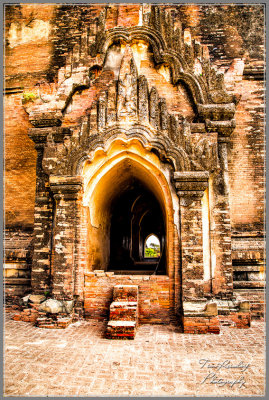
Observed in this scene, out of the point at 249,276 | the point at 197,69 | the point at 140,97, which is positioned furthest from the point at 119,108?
the point at 249,276

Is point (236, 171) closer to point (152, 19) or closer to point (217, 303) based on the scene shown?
point (217, 303)

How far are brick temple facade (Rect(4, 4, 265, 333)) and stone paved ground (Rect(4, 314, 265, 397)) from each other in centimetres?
63

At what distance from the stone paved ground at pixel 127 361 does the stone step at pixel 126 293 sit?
0.72 m

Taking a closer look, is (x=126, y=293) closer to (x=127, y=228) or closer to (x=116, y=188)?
(x=116, y=188)

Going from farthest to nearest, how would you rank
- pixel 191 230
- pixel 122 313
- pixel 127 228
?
pixel 127 228 < pixel 191 230 < pixel 122 313

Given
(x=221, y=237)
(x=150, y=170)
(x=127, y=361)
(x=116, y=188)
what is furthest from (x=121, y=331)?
(x=116, y=188)

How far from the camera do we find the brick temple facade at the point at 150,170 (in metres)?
6.65

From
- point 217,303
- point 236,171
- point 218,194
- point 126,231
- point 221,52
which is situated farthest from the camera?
point 126,231

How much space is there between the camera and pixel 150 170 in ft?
24.2

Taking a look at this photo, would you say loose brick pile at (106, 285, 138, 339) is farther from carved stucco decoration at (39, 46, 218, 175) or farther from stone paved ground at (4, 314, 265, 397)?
carved stucco decoration at (39, 46, 218, 175)

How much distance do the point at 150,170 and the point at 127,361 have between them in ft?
14.3

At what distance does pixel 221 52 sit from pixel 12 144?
27.1ft

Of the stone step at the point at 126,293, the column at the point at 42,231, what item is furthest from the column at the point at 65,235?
the stone step at the point at 126,293

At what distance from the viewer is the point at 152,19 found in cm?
787
